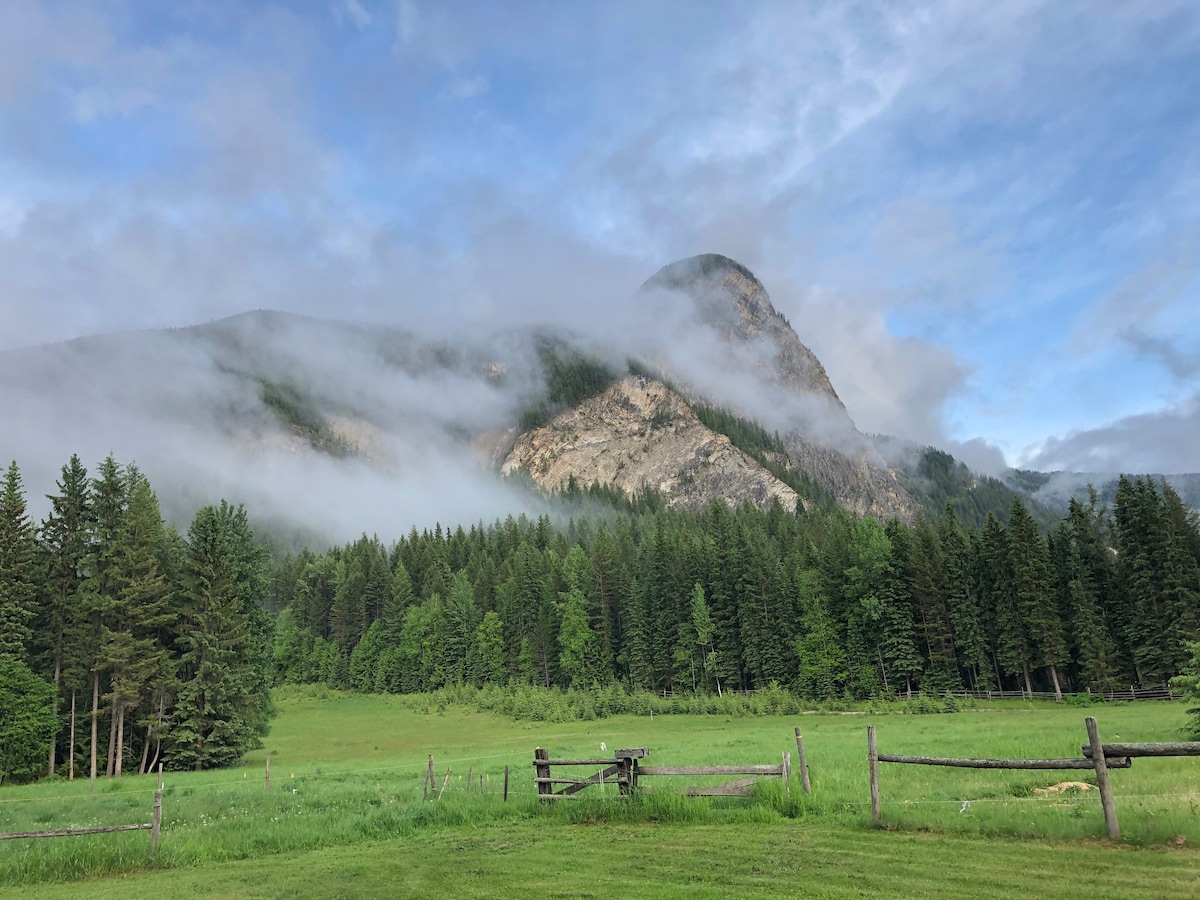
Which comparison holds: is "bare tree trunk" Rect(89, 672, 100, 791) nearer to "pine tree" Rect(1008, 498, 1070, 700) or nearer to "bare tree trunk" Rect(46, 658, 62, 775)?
"bare tree trunk" Rect(46, 658, 62, 775)

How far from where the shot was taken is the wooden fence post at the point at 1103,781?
11688 mm

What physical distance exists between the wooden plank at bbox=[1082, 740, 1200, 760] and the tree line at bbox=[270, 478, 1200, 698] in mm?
34883

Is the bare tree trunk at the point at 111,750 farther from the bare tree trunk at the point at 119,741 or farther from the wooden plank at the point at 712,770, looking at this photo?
the wooden plank at the point at 712,770

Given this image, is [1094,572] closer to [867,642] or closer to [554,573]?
[867,642]

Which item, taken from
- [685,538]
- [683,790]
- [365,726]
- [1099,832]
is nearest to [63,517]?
[365,726]

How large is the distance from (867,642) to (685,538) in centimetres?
3398

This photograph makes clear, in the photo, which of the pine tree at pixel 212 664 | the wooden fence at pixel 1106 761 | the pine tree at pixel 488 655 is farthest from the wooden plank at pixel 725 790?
the pine tree at pixel 488 655

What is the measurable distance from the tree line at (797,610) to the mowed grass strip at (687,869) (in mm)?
36981

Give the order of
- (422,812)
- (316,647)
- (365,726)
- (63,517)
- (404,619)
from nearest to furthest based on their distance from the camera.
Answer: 1. (422,812)
2. (63,517)
3. (365,726)
4. (404,619)
5. (316,647)

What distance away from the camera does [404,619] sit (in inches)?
4491

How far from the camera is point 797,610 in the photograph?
3191 inches

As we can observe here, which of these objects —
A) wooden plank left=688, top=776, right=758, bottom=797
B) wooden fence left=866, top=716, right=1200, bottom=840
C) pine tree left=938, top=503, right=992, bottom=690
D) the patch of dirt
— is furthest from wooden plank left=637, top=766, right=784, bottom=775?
pine tree left=938, top=503, right=992, bottom=690

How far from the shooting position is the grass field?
1070 centimetres

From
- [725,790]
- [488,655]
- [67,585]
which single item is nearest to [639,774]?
[725,790]
